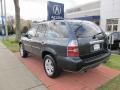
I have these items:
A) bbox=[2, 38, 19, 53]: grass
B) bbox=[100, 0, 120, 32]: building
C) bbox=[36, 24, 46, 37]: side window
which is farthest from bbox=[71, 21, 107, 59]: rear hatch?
bbox=[100, 0, 120, 32]: building

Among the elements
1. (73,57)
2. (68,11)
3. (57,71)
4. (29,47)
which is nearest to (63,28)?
(73,57)

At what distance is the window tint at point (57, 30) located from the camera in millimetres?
4096

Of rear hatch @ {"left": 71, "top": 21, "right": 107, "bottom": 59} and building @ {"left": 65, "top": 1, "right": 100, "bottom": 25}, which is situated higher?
building @ {"left": 65, "top": 1, "right": 100, "bottom": 25}

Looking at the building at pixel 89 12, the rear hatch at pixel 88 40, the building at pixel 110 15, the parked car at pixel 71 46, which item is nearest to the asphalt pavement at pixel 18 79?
the parked car at pixel 71 46

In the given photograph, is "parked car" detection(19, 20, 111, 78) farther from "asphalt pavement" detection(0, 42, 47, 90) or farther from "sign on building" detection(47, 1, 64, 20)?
"sign on building" detection(47, 1, 64, 20)

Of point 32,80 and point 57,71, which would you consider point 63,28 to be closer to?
point 57,71

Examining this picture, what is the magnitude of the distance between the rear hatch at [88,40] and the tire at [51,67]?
928 mm

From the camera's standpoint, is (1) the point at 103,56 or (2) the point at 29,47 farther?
(2) the point at 29,47

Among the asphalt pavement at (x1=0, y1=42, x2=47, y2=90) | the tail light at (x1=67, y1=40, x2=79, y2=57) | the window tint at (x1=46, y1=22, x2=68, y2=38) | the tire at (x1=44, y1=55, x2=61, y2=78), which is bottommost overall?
the asphalt pavement at (x1=0, y1=42, x2=47, y2=90)

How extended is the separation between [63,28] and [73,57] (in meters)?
0.88

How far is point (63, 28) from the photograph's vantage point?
4176 mm

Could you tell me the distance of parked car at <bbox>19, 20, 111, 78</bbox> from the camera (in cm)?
382

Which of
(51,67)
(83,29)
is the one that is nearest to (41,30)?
(51,67)

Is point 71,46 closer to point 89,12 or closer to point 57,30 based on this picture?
point 57,30
